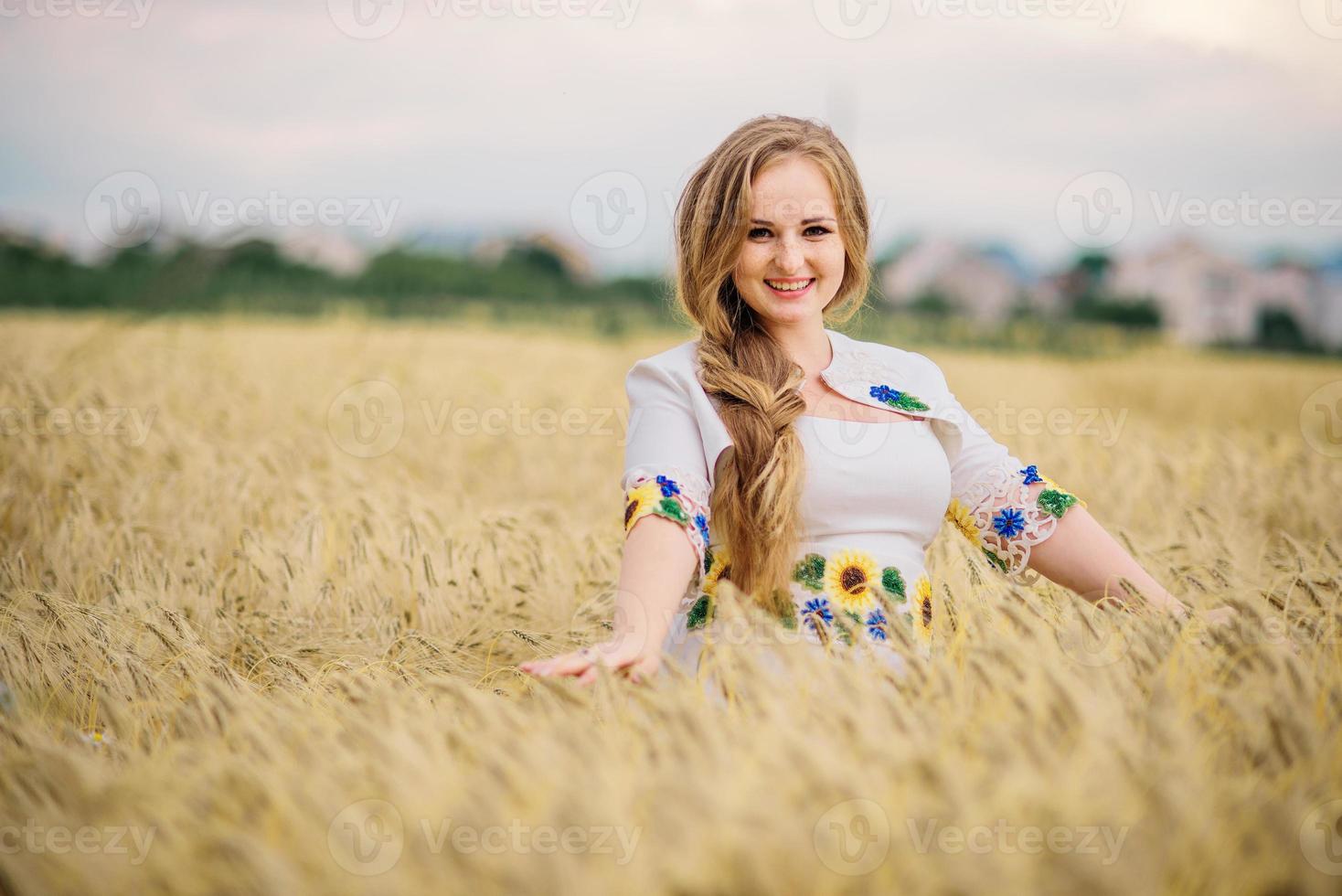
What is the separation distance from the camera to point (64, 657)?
2.36 meters

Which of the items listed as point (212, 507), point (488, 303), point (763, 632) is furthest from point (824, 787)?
point (488, 303)

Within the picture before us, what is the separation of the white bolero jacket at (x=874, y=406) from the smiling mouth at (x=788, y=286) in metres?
0.19

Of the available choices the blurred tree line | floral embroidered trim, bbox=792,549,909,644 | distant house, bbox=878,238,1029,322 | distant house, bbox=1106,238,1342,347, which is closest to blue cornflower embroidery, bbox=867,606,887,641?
floral embroidered trim, bbox=792,549,909,644

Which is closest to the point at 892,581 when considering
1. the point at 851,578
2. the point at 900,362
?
the point at 851,578

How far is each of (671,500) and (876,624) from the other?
1.63 ft

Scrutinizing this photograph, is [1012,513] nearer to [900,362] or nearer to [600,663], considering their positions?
[900,362]

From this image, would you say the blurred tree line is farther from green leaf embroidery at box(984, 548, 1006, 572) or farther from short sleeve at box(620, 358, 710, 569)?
green leaf embroidery at box(984, 548, 1006, 572)

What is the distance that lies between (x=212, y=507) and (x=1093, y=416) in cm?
612

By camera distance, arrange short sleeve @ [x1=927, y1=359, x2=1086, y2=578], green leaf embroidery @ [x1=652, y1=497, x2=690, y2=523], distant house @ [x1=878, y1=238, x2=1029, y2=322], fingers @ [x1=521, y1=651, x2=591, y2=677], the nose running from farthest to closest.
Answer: distant house @ [x1=878, y1=238, x2=1029, y2=322]
short sleeve @ [x1=927, y1=359, x2=1086, y2=578]
the nose
green leaf embroidery @ [x1=652, y1=497, x2=690, y2=523]
fingers @ [x1=521, y1=651, x2=591, y2=677]

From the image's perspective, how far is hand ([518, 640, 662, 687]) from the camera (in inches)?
66.1

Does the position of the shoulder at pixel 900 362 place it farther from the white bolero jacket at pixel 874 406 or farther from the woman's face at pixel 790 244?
the woman's face at pixel 790 244

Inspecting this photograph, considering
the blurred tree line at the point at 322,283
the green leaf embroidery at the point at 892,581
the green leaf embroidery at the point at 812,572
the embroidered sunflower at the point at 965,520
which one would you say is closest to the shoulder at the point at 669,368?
the green leaf embroidery at the point at 812,572

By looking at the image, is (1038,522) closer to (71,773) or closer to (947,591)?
(947,591)

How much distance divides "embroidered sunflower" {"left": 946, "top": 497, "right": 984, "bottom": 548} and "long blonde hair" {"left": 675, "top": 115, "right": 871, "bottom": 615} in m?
0.51
